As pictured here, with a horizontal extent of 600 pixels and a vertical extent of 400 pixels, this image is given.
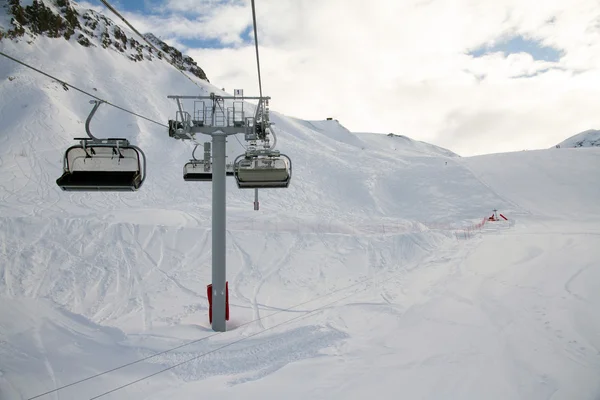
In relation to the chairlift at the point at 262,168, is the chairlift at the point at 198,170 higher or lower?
higher

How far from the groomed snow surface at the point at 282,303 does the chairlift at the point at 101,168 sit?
2.99 meters

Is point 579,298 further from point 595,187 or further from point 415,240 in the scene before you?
point 595,187

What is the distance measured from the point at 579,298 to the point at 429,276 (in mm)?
4128

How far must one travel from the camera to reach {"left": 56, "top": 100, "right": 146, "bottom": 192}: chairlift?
618 cm

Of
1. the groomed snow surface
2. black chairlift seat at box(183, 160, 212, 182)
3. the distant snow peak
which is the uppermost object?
the distant snow peak

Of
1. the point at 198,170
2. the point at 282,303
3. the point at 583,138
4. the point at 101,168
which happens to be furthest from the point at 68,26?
the point at 583,138

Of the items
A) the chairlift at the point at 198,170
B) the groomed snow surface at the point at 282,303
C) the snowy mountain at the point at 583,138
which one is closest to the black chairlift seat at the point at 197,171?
the chairlift at the point at 198,170

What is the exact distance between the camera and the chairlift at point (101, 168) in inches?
243

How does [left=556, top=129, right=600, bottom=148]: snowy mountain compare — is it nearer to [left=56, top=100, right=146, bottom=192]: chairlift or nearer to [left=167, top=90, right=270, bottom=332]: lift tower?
[left=167, top=90, right=270, bottom=332]: lift tower

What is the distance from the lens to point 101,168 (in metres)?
6.29

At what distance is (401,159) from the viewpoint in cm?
4547

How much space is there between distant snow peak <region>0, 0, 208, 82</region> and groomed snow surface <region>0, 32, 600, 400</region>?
26894mm

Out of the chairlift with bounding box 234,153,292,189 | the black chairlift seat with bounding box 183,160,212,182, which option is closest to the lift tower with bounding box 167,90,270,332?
the chairlift with bounding box 234,153,292,189

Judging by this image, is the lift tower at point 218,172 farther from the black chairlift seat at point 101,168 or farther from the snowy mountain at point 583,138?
the snowy mountain at point 583,138
